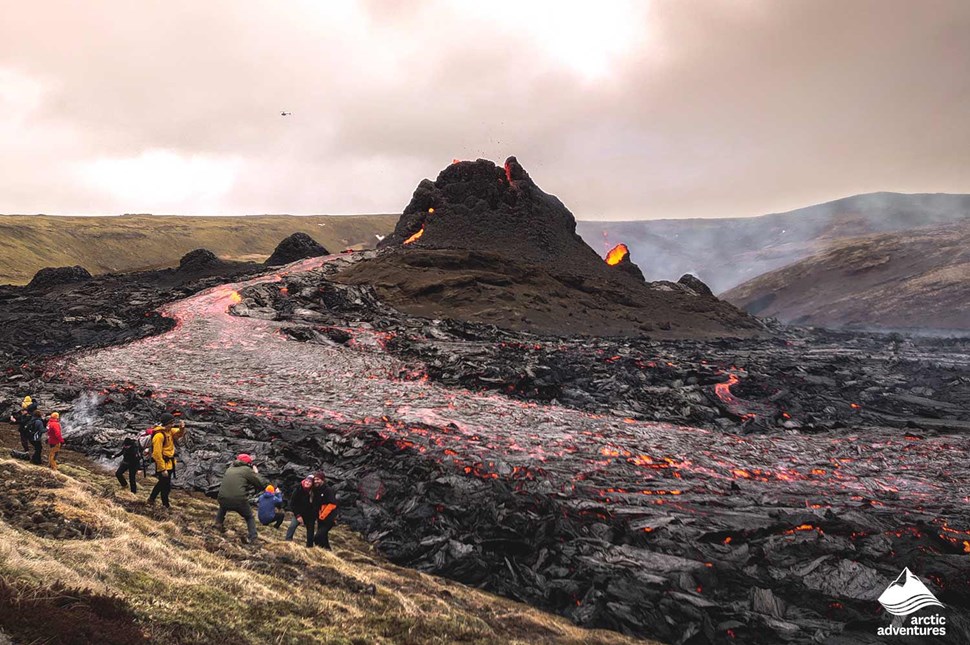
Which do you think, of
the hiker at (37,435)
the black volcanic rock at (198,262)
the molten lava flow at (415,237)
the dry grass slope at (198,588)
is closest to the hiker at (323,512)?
the dry grass slope at (198,588)

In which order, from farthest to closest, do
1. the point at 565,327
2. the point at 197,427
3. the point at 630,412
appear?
the point at 565,327 < the point at 630,412 < the point at 197,427

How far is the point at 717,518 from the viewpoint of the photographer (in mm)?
14367

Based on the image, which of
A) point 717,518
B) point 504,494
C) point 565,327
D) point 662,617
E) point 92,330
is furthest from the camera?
point 565,327

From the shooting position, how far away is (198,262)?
78.1m

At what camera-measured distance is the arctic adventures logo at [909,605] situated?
10148 mm

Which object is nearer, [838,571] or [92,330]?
[838,571]

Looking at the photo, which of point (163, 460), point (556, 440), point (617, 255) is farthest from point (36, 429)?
point (617, 255)

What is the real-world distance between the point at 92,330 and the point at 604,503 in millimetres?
47834

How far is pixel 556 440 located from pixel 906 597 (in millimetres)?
13306

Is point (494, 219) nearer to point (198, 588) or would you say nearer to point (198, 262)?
point (198, 262)

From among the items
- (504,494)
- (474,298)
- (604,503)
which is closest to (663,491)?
(604,503)

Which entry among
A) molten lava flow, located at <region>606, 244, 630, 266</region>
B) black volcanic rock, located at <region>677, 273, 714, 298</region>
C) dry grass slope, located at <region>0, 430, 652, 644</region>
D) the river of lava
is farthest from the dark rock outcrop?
dry grass slope, located at <region>0, 430, 652, 644</region>

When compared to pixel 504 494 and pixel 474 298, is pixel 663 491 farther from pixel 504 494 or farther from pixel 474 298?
pixel 474 298

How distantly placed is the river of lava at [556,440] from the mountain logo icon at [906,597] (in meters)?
4.27
